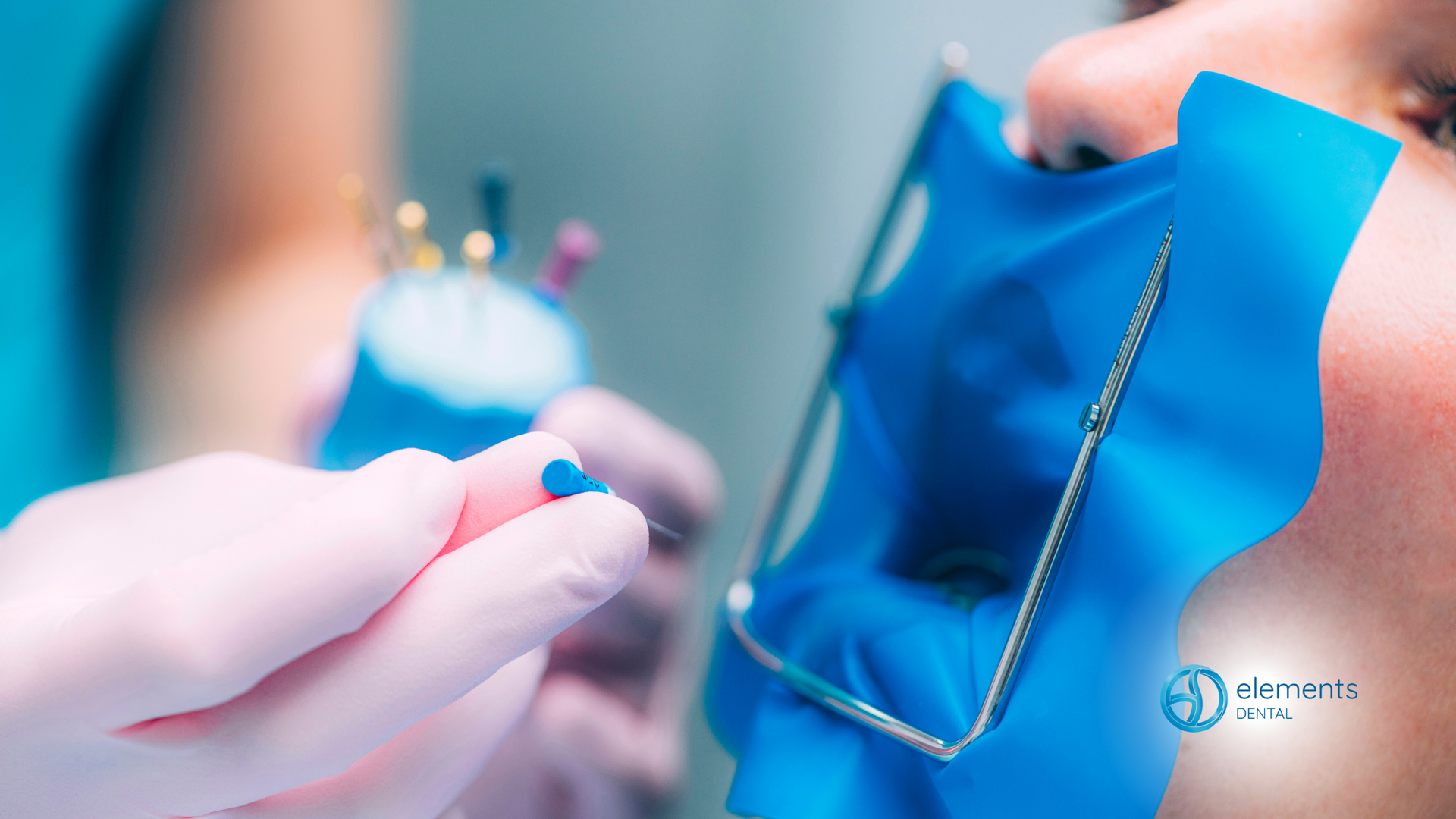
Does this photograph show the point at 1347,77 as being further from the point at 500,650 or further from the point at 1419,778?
the point at 500,650

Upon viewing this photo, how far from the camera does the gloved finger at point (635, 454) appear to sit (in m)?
0.56

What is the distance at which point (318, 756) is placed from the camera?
0.35 m

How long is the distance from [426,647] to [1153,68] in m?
0.44

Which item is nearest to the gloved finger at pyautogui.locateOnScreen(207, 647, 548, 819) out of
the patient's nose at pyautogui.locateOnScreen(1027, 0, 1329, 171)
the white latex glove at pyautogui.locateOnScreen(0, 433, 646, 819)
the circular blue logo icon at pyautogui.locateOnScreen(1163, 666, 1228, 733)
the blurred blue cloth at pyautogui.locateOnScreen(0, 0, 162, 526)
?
the white latex glove at pyautogui.locateOnScreen(0, 433, 646, 819)

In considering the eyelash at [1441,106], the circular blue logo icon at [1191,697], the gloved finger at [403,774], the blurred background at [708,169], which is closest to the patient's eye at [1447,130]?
the eyelash at [1441,106]

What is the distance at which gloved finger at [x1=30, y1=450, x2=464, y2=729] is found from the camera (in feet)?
1.03

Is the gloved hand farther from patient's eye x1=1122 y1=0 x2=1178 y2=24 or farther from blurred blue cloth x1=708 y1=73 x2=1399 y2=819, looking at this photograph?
patient's eye x1=1122 y1=0 x2=1178 y2=24

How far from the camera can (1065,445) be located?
0.41m

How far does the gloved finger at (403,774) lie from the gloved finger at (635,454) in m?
0.18

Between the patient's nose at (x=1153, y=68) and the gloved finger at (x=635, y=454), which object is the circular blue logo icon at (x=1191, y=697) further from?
the gloved finger at (x=635, y=454)

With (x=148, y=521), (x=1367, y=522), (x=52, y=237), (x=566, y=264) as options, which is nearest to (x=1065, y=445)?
(x=1367, y=522)

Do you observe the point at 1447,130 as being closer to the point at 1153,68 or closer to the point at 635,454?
the point at 1153,68

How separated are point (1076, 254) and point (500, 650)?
13.3 inches

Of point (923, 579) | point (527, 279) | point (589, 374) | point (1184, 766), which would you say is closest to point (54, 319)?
point (527, 279)
